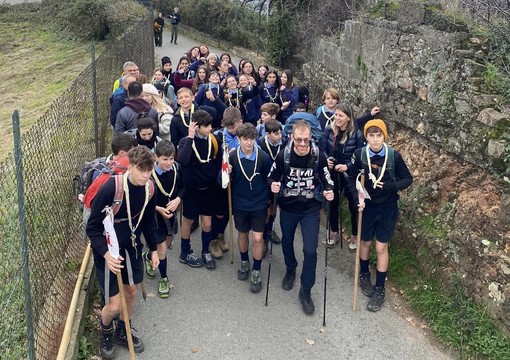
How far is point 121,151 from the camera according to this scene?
4.94 metres

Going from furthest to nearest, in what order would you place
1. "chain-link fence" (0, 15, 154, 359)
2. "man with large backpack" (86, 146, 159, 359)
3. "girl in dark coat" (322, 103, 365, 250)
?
"girl in dark coat" (322, 103, 365, 250)
"chain-link fence" (0, 15, 154, 359)
"man with large backpack" (86, 146, 159, 359)

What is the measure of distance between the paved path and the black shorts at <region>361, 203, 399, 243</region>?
2.72 feet

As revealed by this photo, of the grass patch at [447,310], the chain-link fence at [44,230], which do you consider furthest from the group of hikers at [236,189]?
the chain-link fence at [44,230]

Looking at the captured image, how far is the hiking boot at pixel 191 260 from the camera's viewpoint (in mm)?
6242

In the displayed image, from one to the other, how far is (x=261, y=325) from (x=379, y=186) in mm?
1925

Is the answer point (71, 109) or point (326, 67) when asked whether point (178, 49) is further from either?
point (71, 109)

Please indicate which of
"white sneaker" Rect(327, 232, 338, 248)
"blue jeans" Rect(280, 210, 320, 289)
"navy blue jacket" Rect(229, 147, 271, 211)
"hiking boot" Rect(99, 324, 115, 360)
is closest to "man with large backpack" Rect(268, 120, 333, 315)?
"blue jeans" Rect(280, 210, 320, 289)

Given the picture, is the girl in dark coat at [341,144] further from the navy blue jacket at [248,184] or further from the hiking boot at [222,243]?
the hiking boot at [222,243]

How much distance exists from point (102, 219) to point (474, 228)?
3.85 m

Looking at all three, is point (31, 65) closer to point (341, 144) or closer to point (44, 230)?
point (44, 230)

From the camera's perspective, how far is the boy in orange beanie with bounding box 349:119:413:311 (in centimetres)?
532

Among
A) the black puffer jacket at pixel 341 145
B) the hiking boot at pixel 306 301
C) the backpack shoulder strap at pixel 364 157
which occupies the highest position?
the backpack shoulder strap at pixel 364 157

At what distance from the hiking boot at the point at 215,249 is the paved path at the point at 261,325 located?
30cm

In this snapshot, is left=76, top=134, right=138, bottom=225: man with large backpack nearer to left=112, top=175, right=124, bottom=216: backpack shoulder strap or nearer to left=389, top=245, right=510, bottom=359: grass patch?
left=112, top=175, right=124, bottom=216: backpack shoulder strap
